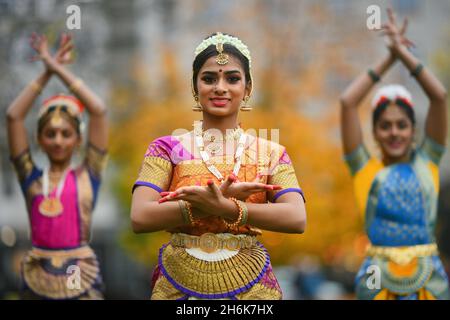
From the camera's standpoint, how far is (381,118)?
703cm

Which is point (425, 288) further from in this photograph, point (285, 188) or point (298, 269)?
point (298, 269)

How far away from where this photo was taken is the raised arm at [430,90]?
6.76 metres

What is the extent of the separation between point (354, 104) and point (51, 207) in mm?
2456

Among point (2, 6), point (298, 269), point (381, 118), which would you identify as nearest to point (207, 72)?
point (381, 118)

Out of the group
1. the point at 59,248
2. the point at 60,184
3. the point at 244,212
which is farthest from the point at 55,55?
the point at 244,212

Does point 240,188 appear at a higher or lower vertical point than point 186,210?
higher

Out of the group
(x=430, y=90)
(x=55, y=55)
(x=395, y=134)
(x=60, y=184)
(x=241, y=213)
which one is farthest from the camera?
(x=55, y=55)

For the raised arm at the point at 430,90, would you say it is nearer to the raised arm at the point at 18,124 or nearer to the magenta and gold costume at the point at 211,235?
the magenta and gold costume at the point at 211,235

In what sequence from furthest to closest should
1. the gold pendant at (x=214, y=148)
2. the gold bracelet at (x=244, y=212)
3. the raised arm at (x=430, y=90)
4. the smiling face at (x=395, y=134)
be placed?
1. the smiling face at (x=395, y=134)
2. the raised arm at (x=430, y=90)
3. the gold pendant at (x=214, y=148)
4. the gold bracelet at (x=244, y=212)

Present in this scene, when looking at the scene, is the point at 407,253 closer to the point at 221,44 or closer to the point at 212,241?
the point at 212,241

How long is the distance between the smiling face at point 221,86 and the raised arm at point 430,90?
273 cm

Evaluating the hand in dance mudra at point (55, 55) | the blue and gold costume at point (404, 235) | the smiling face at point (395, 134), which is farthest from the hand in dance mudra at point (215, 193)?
the hand in dance mudra at point (55, 55)

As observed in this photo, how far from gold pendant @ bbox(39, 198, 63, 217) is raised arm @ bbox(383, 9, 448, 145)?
2808 millimetres

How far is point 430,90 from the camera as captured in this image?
267 inches
